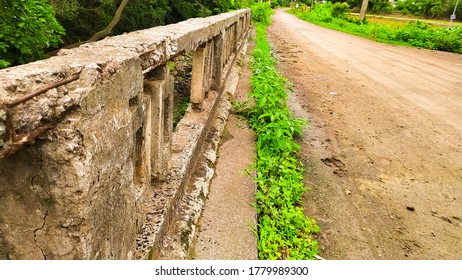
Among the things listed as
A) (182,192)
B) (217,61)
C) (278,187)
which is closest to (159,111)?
(182,192)

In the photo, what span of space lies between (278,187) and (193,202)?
90 cm

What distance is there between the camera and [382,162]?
13.1 feet

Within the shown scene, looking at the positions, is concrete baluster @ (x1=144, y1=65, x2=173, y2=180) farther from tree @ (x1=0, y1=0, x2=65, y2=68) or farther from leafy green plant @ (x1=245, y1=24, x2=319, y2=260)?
tree @ (x1=0, y1=0, x2=65, y2=68)

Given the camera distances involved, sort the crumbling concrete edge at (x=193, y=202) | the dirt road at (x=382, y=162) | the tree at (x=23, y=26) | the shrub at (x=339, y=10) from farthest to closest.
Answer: the shrub at (x=339, y=10) < the tree at (x=23, y=26) < the dirt road at (x=382, y=162) < the crumbling concrete edge at (x=193, y=202)

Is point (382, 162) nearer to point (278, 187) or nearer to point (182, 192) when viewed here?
→ point (278, 187)

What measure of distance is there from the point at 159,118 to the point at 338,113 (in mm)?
4283

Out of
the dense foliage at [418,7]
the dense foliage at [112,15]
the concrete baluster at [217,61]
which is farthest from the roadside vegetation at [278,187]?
the dense foliage at [418,7]

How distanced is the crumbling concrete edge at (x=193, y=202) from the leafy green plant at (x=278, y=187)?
1.46ft

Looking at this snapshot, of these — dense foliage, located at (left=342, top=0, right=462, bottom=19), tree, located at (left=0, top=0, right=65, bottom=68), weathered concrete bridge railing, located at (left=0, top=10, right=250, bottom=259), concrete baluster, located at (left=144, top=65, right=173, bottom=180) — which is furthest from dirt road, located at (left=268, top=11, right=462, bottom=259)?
dense foliage, located at (left=342, top=0, right=462, bottom=19)

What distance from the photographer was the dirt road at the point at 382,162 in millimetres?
2727

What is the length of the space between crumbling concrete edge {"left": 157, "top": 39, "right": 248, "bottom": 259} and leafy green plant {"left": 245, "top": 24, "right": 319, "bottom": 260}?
0.45 metres

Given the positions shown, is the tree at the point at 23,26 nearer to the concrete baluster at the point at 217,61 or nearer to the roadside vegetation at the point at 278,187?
the concrete baluster at the point at 217,61

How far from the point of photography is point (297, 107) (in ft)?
19.3

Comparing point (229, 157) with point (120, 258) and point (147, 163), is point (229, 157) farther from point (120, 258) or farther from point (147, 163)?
point (120, 258)
